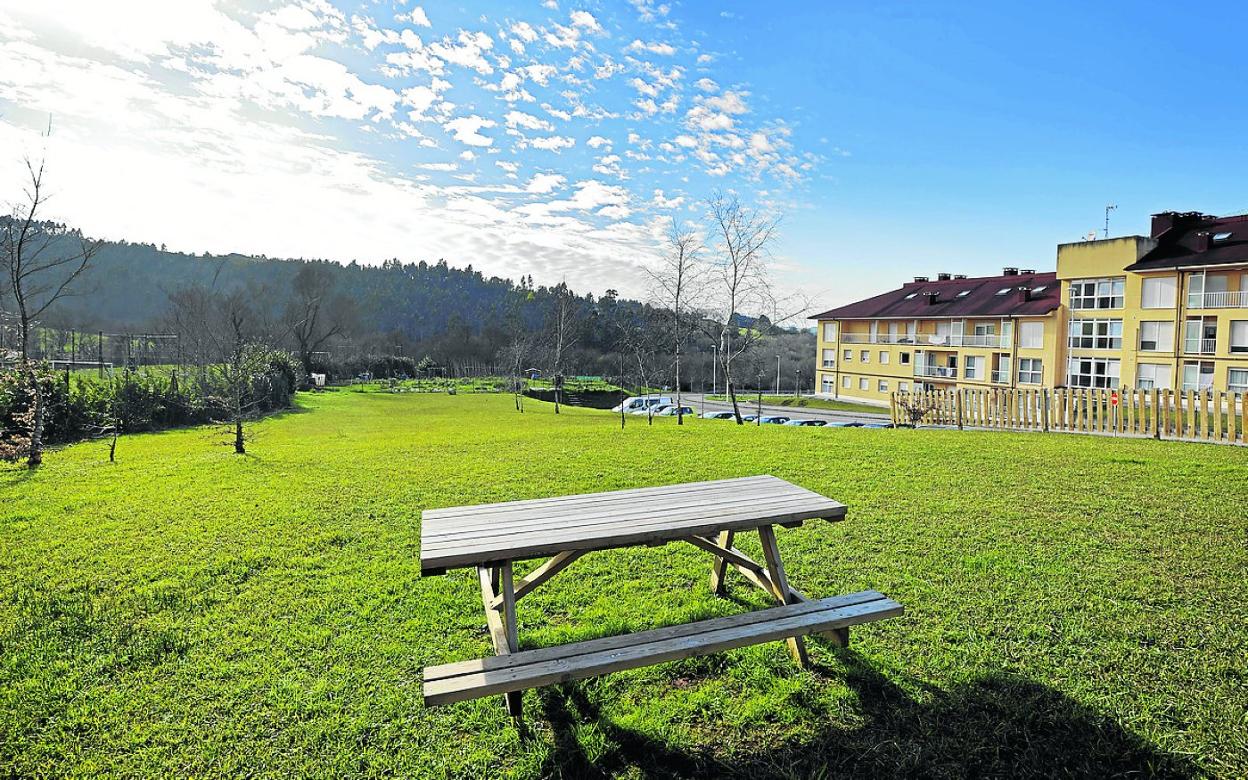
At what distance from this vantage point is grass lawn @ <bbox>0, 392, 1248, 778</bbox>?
9.39 ft

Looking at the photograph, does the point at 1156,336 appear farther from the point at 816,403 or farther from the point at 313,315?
the point at 313,315

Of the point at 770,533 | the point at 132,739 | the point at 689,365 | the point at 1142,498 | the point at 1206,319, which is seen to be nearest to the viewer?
the point at 132,739

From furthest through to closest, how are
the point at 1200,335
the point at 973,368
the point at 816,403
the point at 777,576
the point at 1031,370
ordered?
the point at 816,403 → the point at 973,368 → the point at 1031,370 → the point at 1200,335 → the point at 777,576

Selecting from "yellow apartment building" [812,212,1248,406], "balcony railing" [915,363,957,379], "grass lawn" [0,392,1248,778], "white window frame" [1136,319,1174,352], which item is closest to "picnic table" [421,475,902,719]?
"grass lawn" [0,392,1248,778]

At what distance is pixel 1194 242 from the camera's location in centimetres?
3138

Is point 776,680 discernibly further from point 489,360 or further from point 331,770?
point 489,360

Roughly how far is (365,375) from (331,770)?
5079 cm

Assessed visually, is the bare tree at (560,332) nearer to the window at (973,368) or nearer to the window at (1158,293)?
the window at (973,368)

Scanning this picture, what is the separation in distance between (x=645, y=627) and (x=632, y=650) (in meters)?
1.06

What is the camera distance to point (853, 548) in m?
5.46

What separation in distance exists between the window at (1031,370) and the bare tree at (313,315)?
45494mm

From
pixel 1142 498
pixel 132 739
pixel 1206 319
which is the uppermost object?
pixel 1206 319

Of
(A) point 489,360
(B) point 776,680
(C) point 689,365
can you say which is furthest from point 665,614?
(A) point 489,360

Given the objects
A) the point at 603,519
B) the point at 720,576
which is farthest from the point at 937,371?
the point at 603,519
